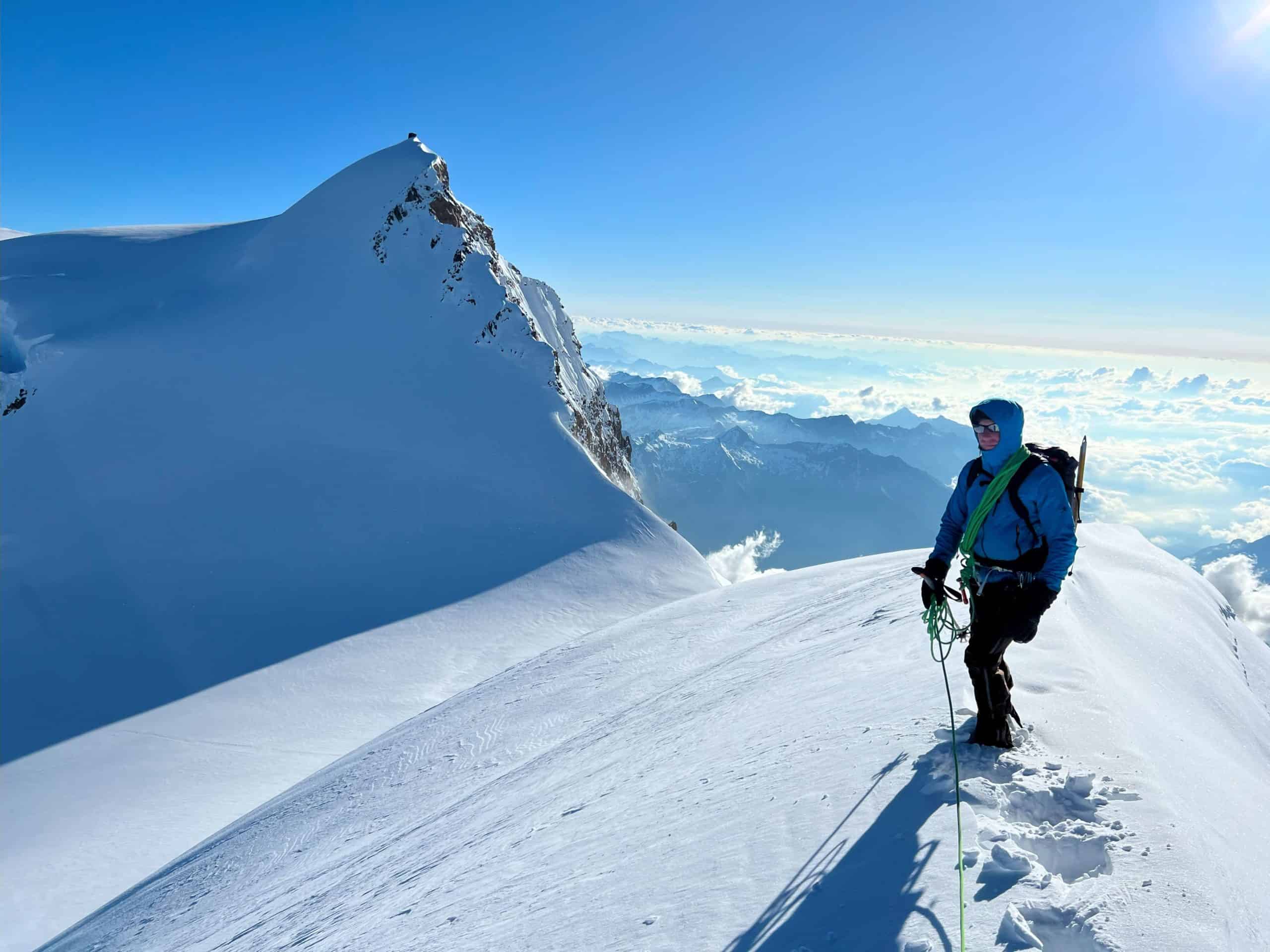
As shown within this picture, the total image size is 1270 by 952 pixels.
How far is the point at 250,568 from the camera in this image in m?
26.9

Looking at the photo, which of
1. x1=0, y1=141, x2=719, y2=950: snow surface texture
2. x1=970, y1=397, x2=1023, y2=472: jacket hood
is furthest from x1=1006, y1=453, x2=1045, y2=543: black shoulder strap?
Answer: x1=0, y1=141, x2=719, y2=950: snow surface texture

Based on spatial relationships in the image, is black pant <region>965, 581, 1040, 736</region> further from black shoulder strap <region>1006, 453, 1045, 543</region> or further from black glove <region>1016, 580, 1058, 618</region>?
black shoulder strap <region>1006, 453, 1045, 543</region>

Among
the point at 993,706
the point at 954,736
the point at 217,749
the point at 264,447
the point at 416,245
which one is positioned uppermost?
the point at 416,245

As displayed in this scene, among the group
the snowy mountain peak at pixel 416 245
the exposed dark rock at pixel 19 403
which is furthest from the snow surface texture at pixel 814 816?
the snowy mountain peak at pixel 416 245

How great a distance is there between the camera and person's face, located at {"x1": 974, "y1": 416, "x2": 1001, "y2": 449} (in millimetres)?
4875

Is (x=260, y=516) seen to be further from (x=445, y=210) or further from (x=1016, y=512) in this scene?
(x=445, y=210)

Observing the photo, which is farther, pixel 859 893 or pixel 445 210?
pixel 445 210

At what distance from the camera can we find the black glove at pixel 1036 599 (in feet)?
15.2

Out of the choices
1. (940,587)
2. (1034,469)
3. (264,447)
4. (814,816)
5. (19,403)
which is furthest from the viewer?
(264,447)

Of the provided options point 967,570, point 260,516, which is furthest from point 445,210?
point 967,570

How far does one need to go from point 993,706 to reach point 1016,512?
147cm

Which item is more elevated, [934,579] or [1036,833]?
[934,579]

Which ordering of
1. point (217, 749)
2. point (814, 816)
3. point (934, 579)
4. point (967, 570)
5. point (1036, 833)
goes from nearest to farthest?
point (1036, 833)
point (814, 816)
point (967, 570)
point (934, 579)
point (217, 749)

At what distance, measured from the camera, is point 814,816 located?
4520mm
